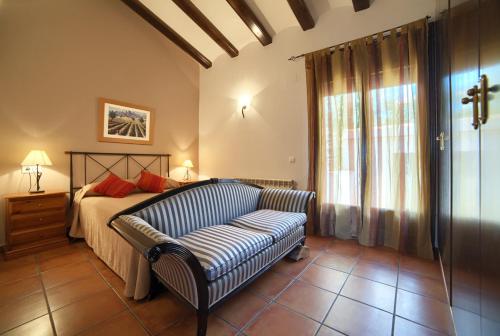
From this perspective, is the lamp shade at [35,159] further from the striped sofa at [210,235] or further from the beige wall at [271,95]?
the beige wall at [271,95]

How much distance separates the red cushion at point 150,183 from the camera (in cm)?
332

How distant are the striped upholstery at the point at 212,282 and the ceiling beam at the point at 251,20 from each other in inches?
127

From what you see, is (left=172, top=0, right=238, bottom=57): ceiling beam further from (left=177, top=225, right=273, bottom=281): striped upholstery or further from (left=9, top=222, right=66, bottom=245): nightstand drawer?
(left=9, top=222, right=66, bottom=245): nightstand drawer

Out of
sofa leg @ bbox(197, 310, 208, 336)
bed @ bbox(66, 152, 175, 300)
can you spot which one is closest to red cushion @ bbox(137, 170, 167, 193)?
bed @ bbox(66, 152, 175, 300)

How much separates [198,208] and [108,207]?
3.64ft

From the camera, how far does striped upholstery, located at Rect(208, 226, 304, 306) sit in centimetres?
128

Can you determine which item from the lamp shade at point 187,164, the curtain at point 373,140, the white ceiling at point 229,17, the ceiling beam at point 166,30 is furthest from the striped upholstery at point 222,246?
the ceiling beam at point 166,30

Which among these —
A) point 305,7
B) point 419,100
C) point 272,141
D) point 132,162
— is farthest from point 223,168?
point 419,100

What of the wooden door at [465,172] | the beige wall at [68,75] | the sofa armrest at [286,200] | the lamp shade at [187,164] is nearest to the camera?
the wooden door at [465,172]

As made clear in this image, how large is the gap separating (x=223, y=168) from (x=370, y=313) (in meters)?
3.30

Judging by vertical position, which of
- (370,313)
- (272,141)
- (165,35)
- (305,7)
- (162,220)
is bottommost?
(370,313)

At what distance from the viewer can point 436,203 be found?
2.23 meters

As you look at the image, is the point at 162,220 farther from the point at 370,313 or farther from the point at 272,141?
the point at 272,141

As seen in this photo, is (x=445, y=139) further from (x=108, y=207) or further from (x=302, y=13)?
(x=108, y=207)
